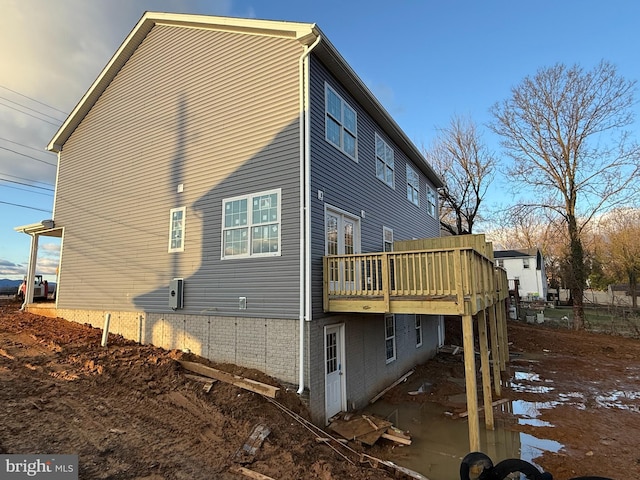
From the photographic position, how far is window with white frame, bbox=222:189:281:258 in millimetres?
7797

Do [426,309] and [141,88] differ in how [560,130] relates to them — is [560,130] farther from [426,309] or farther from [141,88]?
[141,88]

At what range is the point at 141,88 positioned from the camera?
1107 cm

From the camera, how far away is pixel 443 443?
7.05 metres

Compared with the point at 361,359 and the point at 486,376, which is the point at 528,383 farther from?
the point at 361,359

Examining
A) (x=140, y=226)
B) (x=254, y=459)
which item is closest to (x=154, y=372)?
(x=254, y=459)

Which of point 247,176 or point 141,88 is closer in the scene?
point 247,176

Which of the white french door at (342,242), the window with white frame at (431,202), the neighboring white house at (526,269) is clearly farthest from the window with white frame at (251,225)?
the neighboring white house at (526,269)

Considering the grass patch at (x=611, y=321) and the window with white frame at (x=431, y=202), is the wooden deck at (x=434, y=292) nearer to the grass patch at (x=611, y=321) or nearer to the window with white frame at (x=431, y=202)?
the window with white frame at (x=431, y=202)

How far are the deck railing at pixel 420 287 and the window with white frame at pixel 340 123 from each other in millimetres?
3214

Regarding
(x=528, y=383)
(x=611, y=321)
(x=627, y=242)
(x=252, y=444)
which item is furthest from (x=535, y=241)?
(x=252, y=444)

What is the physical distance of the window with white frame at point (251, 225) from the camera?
780 centimetres

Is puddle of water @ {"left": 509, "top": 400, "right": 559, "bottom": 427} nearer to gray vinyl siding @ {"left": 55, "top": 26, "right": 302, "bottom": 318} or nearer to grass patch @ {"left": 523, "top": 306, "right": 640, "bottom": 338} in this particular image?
gray vinyl siding @ {"left": 55, "top": 26, "right": 302, "bottom": 318}

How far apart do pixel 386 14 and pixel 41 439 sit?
13.6 metres

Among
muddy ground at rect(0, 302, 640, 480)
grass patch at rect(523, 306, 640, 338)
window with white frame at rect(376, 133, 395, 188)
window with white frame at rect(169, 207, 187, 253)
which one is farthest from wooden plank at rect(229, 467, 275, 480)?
grass patch at rect(523, 306, 640, 338)
